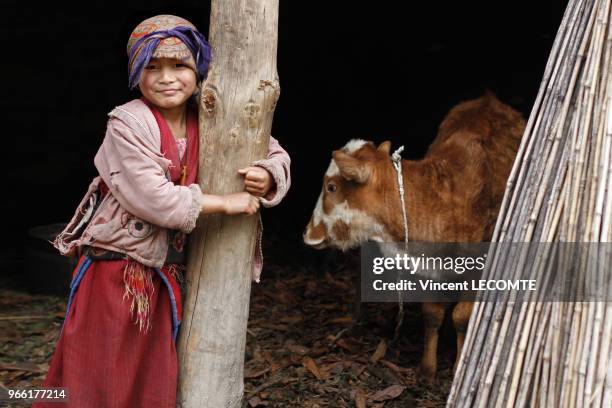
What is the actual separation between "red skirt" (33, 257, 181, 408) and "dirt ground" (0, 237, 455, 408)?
1.39 metres

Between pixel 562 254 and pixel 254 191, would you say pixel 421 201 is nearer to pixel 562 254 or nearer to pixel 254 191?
pixel 562 254

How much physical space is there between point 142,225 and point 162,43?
2.52 ft

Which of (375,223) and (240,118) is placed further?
(375,223)

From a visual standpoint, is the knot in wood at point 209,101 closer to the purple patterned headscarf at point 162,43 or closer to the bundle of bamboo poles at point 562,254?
the purple patterned headscarf at point 162,43

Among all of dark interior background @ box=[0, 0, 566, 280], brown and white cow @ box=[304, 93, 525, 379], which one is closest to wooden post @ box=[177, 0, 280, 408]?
brown and white cow @ box=[304, 93, 525, 379]

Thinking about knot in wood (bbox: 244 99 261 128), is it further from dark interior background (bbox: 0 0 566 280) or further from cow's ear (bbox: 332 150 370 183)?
dark interior background (bbox: 0 0 566 280)

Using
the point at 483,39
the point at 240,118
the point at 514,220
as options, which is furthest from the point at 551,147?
the point at 483,39

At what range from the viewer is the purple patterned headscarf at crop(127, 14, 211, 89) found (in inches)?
117

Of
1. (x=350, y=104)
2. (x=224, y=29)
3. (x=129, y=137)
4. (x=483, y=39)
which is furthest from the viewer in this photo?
(x=350, y=104)

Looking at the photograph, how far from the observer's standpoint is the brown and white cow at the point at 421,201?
15.4 ft

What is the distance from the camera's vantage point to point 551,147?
327 cm

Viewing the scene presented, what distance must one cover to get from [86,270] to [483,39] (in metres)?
6.56

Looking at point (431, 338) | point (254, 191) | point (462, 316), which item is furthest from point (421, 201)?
point (254, 191)

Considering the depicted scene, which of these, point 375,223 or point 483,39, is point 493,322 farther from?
point 483,39
